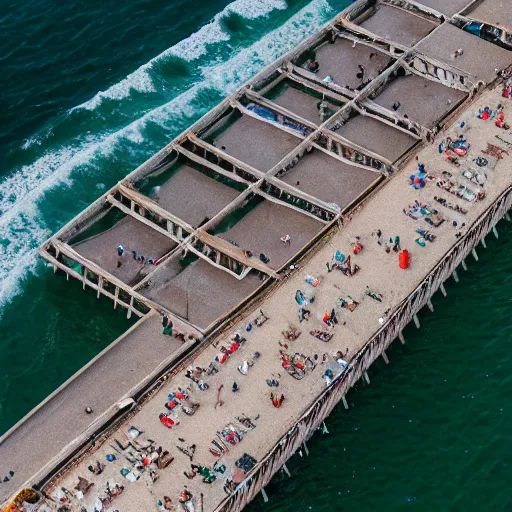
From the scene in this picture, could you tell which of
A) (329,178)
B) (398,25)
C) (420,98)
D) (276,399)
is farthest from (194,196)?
(398,25)

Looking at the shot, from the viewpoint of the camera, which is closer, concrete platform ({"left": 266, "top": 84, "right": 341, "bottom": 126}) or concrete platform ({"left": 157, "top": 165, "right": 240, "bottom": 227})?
concrete platform ({"left": 157, "top": 165, "right": 240, "bottom": 227})

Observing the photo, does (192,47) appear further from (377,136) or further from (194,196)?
(377,136)


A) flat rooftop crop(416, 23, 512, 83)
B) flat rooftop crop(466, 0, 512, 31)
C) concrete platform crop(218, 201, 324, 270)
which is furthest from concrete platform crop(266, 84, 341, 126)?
flat rooftop crop(466, 0, 512, 31)

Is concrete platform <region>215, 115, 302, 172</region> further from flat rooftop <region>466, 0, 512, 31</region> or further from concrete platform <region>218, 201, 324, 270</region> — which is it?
flat rooftop <region>466, 0, 512, 31</region>

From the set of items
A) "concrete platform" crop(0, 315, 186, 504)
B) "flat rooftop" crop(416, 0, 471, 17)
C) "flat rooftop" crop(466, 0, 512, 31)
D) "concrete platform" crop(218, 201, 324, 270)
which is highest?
"flat rooftop" crop(416, 0, 471, 17)

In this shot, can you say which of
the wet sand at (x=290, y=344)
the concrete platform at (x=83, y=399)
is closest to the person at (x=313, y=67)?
the wet sand at (x=290, y=344)

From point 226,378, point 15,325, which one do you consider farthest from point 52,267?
point 226,378

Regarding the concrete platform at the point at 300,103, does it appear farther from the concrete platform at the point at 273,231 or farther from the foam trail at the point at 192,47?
the concrete platform at the point at 273,231

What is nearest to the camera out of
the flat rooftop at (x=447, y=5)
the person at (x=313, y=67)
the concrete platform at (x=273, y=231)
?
the concrete platform at (x=273, y=231)
